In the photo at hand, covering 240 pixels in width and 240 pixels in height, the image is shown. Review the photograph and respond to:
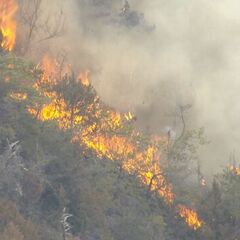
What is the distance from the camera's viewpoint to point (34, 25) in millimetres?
49500

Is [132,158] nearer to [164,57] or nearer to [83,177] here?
[83,177]

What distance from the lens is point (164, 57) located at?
70.8 meters

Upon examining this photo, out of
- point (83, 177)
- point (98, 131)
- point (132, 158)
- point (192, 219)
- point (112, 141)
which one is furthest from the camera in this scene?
point (112, 141)

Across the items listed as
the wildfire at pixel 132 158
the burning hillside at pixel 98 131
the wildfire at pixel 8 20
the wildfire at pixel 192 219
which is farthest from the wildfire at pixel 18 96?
the wildfire at pixel 8 20

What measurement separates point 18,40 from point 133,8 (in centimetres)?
2161

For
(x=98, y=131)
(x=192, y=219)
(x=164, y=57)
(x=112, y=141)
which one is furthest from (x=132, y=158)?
(x=164, y=57)

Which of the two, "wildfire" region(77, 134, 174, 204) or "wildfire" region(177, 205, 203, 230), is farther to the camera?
"wildfire" region(77, 134, 174, 204)

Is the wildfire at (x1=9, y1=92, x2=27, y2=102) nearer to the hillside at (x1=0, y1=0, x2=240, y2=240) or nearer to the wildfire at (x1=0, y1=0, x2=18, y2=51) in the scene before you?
the hillside at (x1=0, y1=0, x2=240, y2=240)

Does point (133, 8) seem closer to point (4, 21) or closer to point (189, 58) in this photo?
point (189, 58)

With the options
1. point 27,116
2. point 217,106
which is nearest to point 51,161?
point 27,116

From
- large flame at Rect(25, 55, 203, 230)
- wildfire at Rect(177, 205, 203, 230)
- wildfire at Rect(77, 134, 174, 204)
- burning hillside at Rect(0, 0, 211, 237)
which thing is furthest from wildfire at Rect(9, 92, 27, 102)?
wildfire at Rect(177, 205, 203, 230)

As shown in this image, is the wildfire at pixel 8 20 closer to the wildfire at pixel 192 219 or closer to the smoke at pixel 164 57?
the smoke at pixel 164 57

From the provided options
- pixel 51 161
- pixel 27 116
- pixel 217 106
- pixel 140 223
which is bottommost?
pixel 140 223

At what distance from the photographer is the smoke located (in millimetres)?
58444
